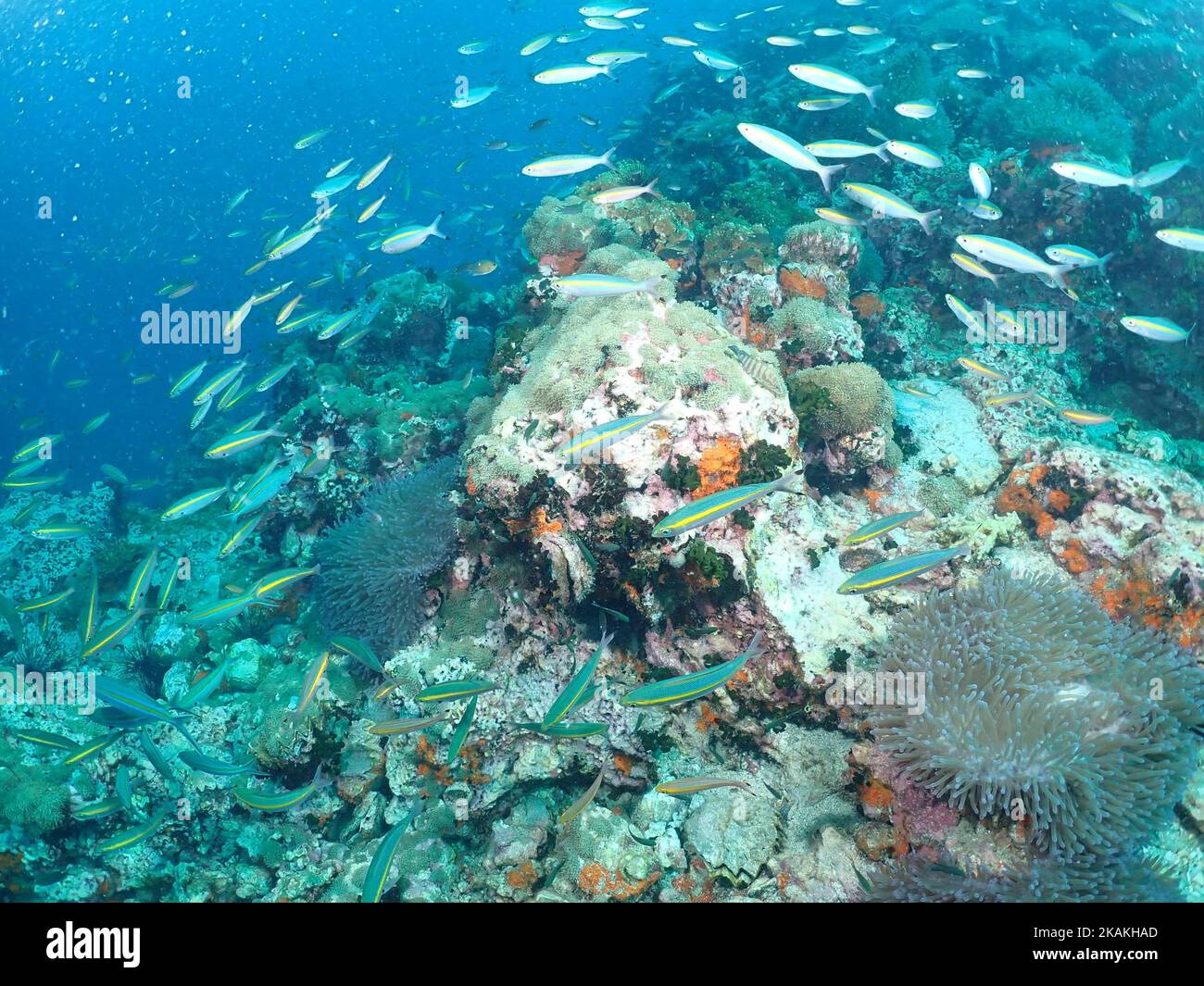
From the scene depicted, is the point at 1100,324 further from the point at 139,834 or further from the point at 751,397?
the point at 139,834

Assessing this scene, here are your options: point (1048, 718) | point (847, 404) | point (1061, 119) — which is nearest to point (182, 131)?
point (1061, 119)

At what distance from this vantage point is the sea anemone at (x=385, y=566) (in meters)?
5.04

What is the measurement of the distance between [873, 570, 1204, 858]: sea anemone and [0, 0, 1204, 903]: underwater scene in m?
0.02

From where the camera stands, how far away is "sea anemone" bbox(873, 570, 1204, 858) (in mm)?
3018

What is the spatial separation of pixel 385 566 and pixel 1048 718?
4578 millimetres

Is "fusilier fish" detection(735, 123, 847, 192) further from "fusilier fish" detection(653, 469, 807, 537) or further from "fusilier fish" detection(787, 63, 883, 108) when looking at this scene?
"fusilier fish" detection(653, 469, 807, 537)

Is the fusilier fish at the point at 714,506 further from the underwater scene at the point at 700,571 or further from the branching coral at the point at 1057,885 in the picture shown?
the branching coral at the point at 1057,885

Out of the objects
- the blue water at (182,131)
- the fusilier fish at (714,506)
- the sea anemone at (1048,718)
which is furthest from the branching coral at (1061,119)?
the blue water at (182,131)

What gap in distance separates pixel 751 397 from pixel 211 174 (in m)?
93.4

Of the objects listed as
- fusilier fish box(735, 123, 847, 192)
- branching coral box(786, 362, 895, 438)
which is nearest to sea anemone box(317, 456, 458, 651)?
branching coral box(786, 362, 895, 438)

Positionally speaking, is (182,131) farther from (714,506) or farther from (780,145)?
(714,506)

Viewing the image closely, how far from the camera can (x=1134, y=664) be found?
132 inches

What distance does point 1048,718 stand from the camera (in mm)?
3145
